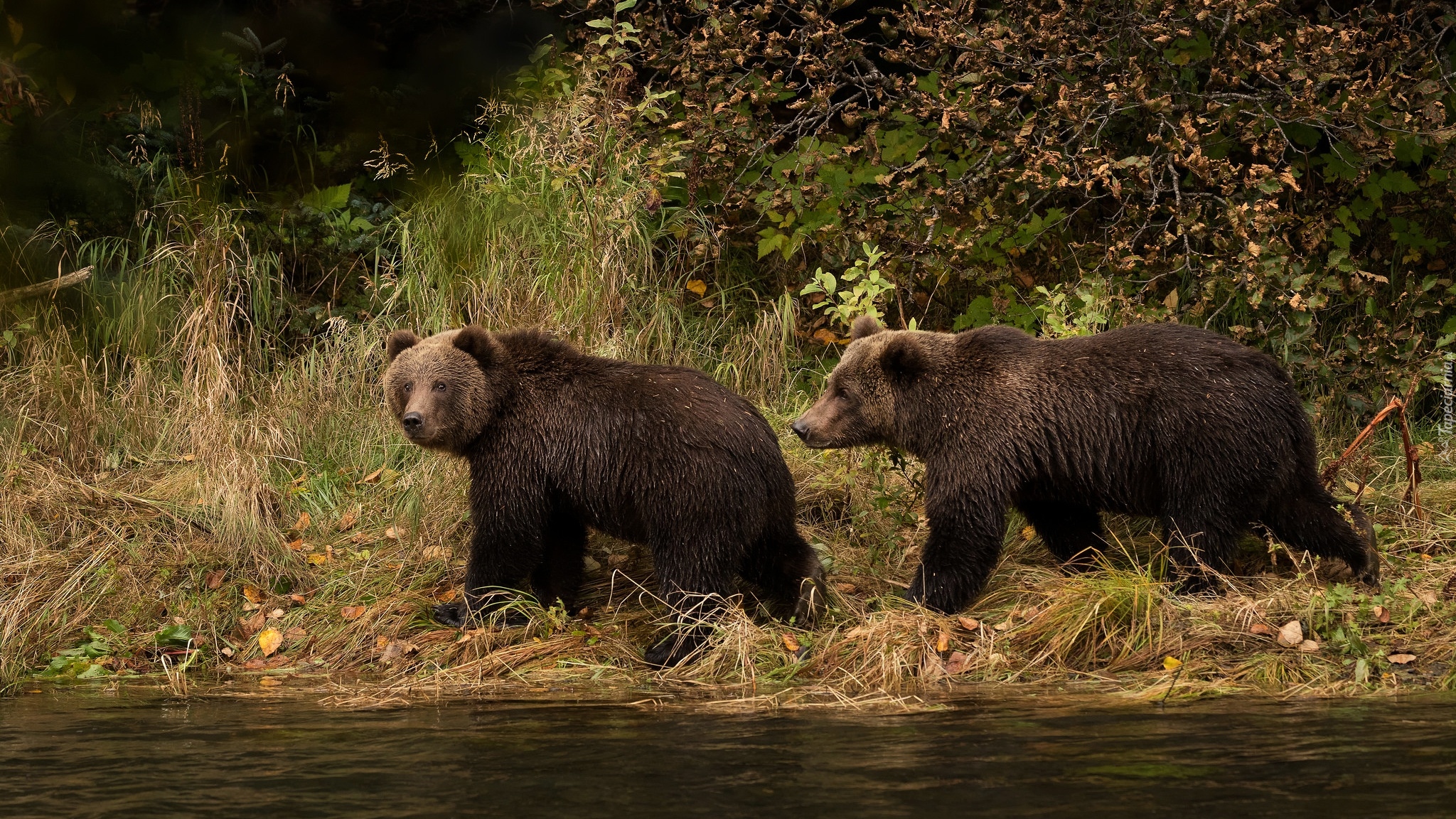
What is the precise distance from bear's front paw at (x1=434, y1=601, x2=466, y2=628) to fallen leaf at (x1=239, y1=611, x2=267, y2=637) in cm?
102

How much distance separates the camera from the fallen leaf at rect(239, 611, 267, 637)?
8.35m

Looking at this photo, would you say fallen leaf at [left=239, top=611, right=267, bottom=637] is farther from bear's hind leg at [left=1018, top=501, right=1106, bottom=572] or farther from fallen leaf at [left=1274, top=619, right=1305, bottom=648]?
fallen leaf at [left=1274, top=619, right=1305, bottom=648]

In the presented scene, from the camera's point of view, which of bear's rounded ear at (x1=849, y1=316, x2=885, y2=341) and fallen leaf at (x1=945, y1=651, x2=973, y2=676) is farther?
bear's rounded ear at (x1=849, y1=316, x2=885, y2=341)

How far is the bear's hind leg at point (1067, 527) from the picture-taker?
8.21 metres

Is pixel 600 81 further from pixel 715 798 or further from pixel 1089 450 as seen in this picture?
pixel 715 798

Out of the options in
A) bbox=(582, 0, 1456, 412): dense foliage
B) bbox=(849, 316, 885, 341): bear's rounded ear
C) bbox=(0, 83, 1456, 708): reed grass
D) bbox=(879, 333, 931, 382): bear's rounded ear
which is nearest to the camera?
bbox=(0, 83, 1456, 708): reed grass

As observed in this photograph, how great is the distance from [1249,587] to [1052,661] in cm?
124

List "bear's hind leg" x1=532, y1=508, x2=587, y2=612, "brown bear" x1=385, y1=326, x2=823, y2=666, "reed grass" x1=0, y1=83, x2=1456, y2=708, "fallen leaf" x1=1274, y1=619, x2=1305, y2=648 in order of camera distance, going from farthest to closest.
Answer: "bear's hind leg" x1=532, y1=508, x2=587, y2=612 < "brown bear" x1=385, y1=326, x2=823, y2=666 < "reed grass" x1=0, y1=83, x2=1456, y2=708 < "fallen leaf" x1=1274, y1=619, x2=1305, y2=648

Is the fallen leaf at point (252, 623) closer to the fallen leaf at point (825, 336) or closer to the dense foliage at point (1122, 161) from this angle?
the dense foliage at point (1122, 161)

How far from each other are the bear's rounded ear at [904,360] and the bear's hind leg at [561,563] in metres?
1.81

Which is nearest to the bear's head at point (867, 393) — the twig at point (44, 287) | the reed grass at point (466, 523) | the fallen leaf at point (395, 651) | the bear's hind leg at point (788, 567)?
the bear's hind leg at point (788, 567)

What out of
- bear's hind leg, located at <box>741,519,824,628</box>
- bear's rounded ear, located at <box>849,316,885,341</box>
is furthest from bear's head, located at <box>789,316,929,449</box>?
bear's hind leg, located at <box>741,519,824,628</box>

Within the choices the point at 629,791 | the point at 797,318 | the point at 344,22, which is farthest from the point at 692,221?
the point at 629,791

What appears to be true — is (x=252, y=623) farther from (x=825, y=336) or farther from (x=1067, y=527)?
(x=825, y=336)
